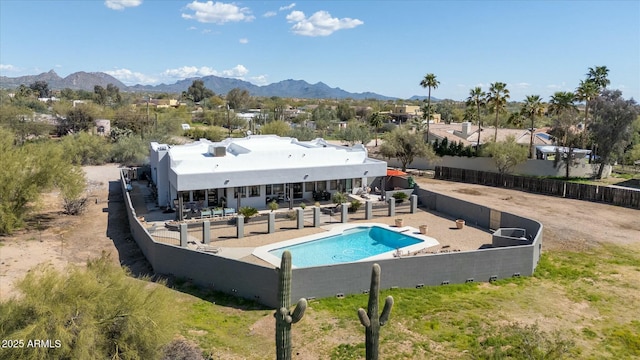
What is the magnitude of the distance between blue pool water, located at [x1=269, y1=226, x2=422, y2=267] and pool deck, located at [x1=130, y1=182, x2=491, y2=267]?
116 centimetres

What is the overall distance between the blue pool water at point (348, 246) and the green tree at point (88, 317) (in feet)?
31.7

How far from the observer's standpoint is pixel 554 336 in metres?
13.9

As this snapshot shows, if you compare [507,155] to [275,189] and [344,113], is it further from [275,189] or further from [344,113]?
[344,113]

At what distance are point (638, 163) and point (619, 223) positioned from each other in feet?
80.3

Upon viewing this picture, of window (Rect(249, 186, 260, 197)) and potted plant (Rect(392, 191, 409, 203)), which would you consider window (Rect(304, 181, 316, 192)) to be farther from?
potted plant (Rect(392, 191, 409, 203))

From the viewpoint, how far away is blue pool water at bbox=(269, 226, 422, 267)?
21.4 meters

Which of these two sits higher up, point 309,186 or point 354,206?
point 309,186

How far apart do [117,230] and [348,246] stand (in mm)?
12985

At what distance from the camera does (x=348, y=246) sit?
2359 cm

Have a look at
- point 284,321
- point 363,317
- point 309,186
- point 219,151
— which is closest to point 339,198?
point 309,186

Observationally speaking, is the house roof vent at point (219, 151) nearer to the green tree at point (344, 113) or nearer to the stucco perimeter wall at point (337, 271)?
the stucco perimeter wall at point (337, 271)

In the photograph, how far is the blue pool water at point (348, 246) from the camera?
21.4 meters

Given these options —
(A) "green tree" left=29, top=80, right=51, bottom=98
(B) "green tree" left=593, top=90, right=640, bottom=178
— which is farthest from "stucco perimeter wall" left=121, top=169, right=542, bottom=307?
(A) "green tree" left=29, top=80, right=51, bottom=98

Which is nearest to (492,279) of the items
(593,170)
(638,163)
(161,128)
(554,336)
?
(554,336)
